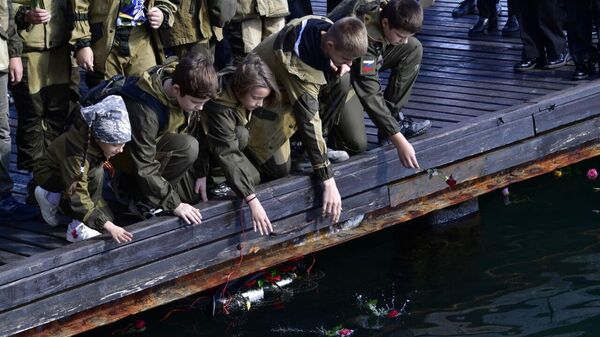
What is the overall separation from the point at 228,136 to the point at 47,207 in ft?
3.47

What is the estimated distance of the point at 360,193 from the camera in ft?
25.8

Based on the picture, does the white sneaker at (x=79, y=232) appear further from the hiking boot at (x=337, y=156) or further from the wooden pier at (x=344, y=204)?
the hiking boot at (x=337, y=156)

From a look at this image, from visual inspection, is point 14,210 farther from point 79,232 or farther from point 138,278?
point 138,278

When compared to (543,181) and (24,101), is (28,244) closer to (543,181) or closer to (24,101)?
(24,101)

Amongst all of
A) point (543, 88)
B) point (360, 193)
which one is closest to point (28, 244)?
point (360, 193)

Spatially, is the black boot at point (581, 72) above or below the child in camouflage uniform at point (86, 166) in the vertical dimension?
below

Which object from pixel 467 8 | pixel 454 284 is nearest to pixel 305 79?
pixel 454 284

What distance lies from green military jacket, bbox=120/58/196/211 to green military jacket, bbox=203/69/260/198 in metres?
0.18

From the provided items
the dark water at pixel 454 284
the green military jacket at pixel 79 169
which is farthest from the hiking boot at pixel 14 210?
the dark water at pixel 454 284

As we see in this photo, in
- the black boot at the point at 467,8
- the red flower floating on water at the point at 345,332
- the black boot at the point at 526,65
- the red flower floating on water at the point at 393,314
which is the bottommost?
the red flower floating on water at the point at 393,314

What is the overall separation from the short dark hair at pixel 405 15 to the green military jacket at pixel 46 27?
6.09 ft

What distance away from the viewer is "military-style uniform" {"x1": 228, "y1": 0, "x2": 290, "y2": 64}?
8273 millimetres

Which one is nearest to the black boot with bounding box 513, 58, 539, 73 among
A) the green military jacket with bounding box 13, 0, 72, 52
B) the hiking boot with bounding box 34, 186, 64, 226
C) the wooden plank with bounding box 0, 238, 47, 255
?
the green military jacket with bounding box 13, 0, 72, 52

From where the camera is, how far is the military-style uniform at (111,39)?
731cm
